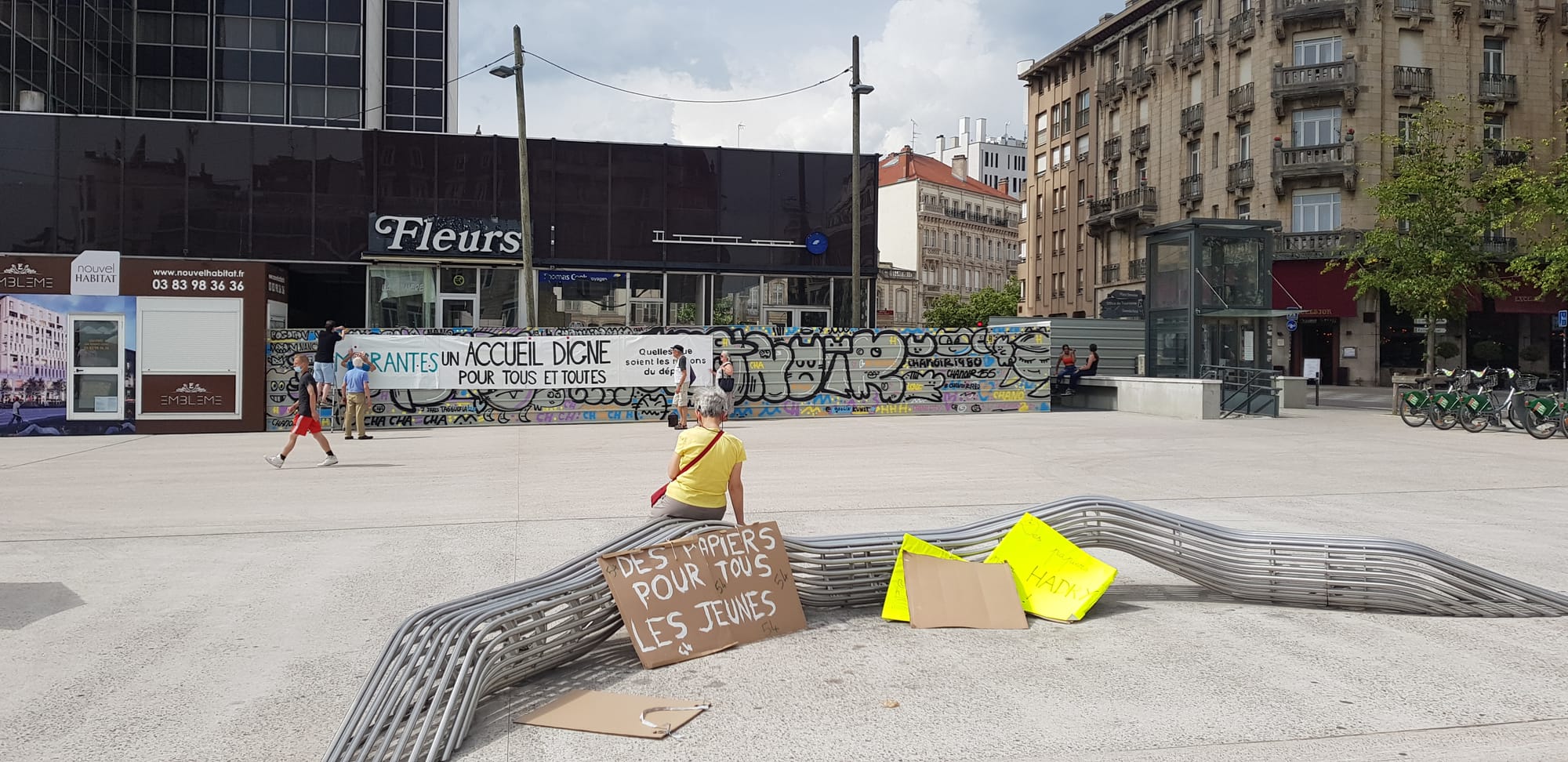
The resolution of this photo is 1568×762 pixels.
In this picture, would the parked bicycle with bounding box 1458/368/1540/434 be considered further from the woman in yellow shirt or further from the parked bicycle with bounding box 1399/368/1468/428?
the woman in yellow shirt

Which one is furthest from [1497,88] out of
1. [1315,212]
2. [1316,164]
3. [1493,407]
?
[1493,407]

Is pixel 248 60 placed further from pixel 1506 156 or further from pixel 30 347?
pixel 1506 156

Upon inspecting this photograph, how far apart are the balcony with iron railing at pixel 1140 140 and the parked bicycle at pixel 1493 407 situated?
3744 cm

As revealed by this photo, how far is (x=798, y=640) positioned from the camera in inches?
229

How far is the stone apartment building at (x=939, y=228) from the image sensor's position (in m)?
105

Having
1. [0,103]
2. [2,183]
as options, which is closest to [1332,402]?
[2,183]

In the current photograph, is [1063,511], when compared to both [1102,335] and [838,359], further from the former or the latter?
[1102,335]

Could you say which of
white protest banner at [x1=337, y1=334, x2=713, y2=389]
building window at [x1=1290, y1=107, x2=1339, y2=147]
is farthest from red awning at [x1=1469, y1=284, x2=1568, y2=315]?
white protest banner at [x1=337, y1=334, x2=713, y2=389]

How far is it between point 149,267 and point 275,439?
169 inches

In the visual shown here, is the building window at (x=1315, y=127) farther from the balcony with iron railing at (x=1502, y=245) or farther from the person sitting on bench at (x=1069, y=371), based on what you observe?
the person sitting on bench at (x=1069, y=371)

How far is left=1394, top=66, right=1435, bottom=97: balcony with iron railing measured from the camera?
44688 mm

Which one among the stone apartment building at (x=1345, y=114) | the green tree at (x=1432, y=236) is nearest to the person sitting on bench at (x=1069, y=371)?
the green tree at (x=1432, y=236)

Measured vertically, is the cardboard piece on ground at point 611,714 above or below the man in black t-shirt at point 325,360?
below

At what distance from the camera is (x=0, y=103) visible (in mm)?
31078
